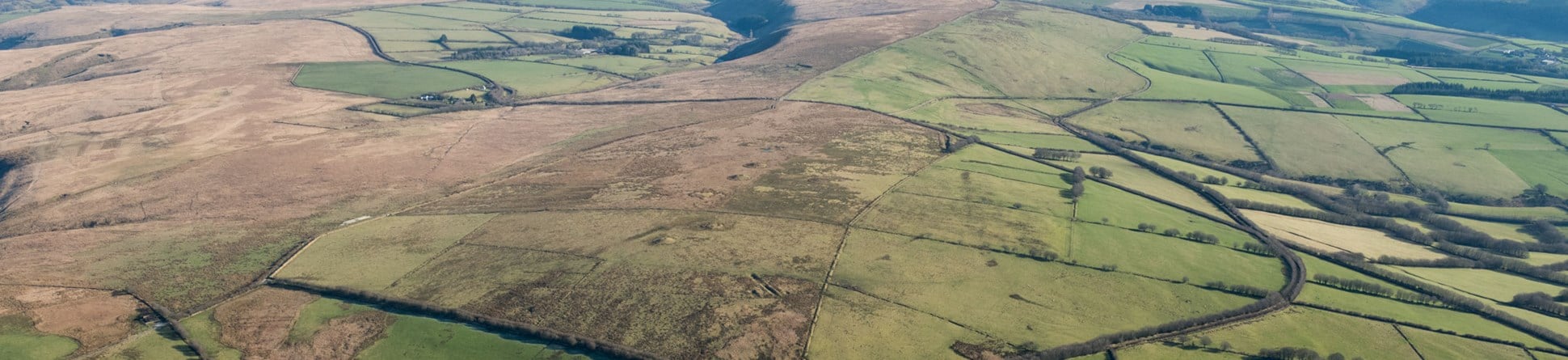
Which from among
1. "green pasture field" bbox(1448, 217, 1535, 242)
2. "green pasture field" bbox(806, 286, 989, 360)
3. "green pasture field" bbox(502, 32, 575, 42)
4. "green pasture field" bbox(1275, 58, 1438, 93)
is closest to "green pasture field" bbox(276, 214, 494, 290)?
"green pasture field" bbox(806, 286, 989, 360)

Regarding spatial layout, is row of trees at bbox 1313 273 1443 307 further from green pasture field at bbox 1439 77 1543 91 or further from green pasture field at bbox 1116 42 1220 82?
green pasture field at bbox 1439 77 1543 91

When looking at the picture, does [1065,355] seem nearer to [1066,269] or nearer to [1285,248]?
[1066,269]

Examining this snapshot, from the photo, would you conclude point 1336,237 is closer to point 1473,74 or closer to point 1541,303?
point 1541,303

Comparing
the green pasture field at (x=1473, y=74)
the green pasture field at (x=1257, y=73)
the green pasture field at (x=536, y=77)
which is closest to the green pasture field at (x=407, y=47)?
the green pasture field at (x=536, y=77)

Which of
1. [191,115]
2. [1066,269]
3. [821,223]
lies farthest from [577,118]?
[1066,269]

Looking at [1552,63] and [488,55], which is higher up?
[1552,63]

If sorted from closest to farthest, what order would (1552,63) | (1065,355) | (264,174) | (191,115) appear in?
(1065,355) < (264,174) < (191,115) < (1552,63)

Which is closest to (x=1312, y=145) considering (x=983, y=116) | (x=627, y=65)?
(x=983, y=116)
